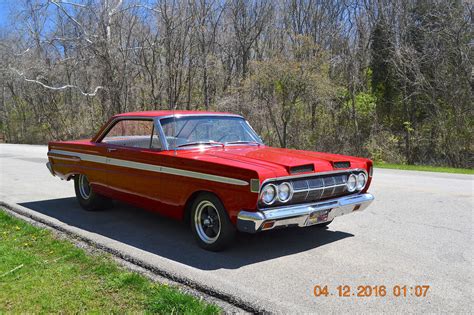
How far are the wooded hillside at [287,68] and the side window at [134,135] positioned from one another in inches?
628

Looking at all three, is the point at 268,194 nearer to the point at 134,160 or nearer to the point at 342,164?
the point at 342,164

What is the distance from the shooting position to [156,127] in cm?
575

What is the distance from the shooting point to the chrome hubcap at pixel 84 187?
7.21m

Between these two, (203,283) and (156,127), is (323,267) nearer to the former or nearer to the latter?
(203,283)

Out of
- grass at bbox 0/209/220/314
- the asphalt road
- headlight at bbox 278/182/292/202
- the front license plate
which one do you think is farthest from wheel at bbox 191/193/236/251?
grass at bbox 0/209/220/314

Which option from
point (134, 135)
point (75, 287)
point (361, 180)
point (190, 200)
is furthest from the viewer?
point (134, 135)

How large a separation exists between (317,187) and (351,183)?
73 centimetres

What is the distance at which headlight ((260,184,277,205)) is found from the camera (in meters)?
4.47

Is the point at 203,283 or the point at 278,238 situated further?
the point at 278,238

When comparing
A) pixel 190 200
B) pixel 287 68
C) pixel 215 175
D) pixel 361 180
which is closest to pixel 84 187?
pixel 190 200

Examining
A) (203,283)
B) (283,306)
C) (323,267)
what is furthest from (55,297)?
(323,267)

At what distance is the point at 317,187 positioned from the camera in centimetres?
486

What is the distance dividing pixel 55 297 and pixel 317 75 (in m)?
19.6

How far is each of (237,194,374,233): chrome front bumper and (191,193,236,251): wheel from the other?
0.94 ft
